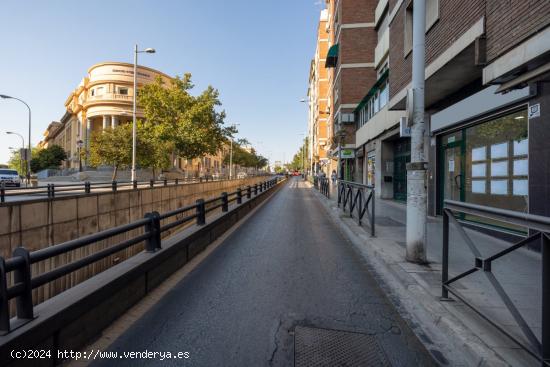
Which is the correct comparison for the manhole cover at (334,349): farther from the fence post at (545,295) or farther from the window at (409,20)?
the window at (409,20)

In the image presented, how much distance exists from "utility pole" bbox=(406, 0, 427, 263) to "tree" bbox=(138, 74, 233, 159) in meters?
32.7

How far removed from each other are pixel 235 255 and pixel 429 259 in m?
3.56

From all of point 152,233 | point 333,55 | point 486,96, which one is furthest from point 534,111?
point 333,55

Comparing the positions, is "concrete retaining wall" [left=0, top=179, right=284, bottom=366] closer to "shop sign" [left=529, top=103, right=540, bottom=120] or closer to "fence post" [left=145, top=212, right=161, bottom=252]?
"fence post" [left=145, top=212, right=161, bottom=252]

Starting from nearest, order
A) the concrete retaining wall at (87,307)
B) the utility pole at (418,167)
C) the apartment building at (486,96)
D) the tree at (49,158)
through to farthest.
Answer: the concrete retaining wall at (87,307), the utility pole at (418,167), the apartment building at (486,96), the tree at (49,158)

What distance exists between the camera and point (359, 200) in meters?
9.41

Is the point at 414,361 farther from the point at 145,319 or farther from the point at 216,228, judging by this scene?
the point at 216,228

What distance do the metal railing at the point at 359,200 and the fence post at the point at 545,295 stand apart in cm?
533

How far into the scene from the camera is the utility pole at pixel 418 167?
16.9ft

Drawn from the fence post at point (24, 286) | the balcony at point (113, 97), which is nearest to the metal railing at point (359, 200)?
the fence post at point (24, 286)

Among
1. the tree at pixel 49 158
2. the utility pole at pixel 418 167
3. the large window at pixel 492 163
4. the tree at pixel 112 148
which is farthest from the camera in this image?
the tree at pixel 49 158

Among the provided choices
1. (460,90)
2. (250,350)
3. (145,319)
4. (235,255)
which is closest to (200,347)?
(250,350)

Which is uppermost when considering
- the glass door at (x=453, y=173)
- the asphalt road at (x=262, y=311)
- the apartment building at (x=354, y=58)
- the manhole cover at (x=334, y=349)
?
the apartment building at (x=354, y=58)

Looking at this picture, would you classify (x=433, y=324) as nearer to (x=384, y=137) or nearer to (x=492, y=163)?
(x=492, y=163)
